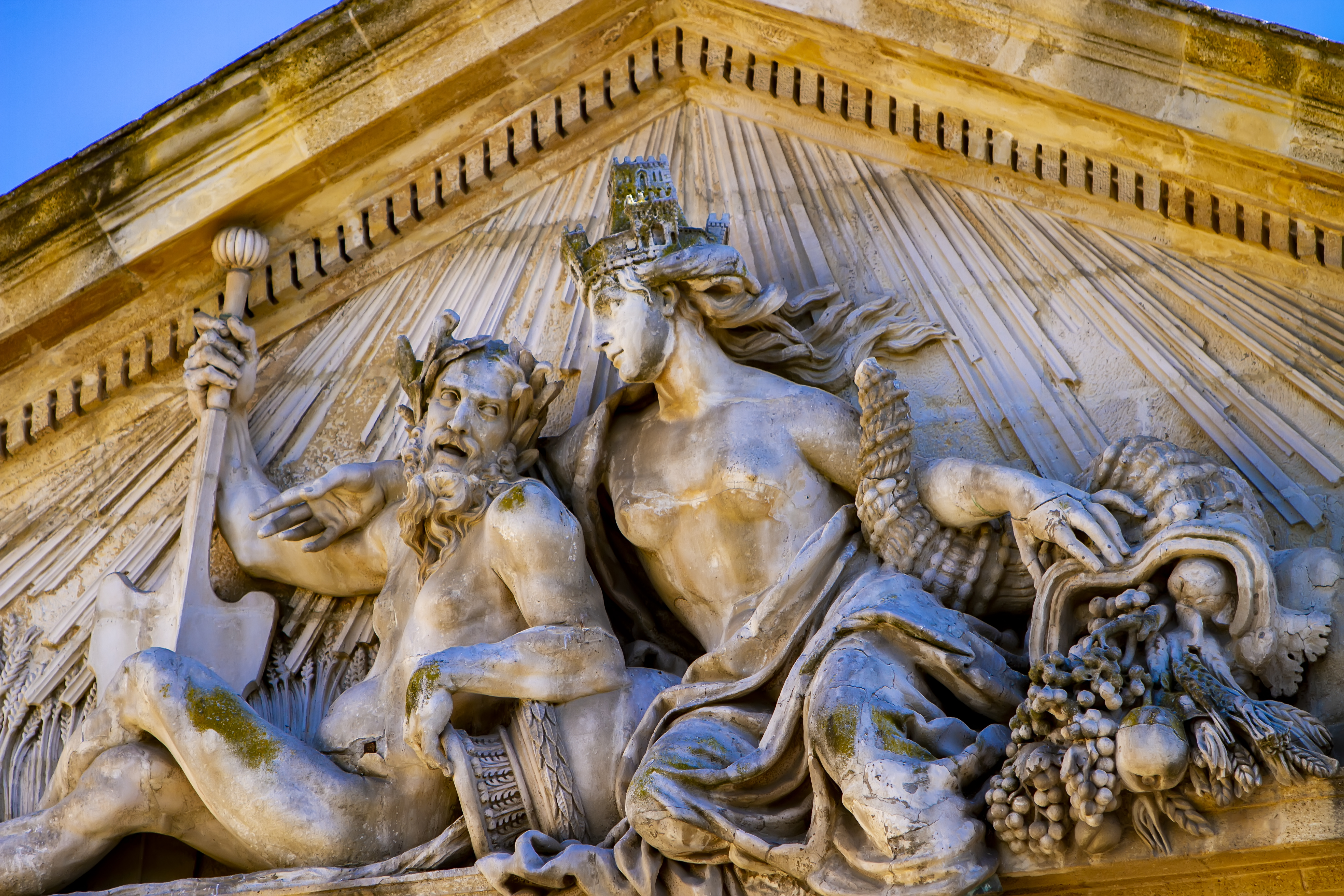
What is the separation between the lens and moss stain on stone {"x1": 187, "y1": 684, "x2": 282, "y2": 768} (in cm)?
503

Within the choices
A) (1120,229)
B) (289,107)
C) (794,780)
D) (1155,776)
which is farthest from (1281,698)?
(289,107)

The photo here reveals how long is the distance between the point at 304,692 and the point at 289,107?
72.8 inches

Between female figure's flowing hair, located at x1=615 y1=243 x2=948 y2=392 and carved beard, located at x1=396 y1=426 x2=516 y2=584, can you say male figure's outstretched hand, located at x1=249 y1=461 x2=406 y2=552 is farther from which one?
female figure's flowing hair, located at x1=615 y1=243 x2=948 y2=392

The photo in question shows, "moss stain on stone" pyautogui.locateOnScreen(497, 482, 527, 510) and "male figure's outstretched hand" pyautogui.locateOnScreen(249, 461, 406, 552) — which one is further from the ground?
"male figure's outstretched hand" pyautogui.locateOnScreen(249, 461, 406, 552)

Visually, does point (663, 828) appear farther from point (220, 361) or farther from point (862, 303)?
point (220, 361)

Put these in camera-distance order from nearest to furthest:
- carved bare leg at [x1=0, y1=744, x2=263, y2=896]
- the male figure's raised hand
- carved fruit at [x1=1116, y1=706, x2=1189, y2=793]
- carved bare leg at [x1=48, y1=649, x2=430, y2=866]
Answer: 1. carved fruit at [x1=1116, y1=706, x2=1189, y2=793]
2. carved bare leg at [x1=48, y1=649, x2=430, y2=866]
3. carved bare leg at [x1=0, y1=744, x2=263, y2=896]
4. the male figure's raised hand

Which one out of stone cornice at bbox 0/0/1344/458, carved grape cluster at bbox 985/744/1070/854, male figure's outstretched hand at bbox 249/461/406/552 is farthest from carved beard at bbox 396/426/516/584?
carved grape cluster at bbox 985/744/1070/854

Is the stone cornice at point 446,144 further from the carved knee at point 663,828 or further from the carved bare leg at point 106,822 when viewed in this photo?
the carved knee at point 663,828

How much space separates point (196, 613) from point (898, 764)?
2.21m

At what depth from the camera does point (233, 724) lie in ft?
16.6

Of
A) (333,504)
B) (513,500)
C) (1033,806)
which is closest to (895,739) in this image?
(1033,806)

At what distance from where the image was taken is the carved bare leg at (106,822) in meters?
5.10

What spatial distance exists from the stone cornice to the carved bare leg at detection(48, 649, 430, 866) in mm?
1457

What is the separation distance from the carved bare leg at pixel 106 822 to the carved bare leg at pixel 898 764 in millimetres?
1612
